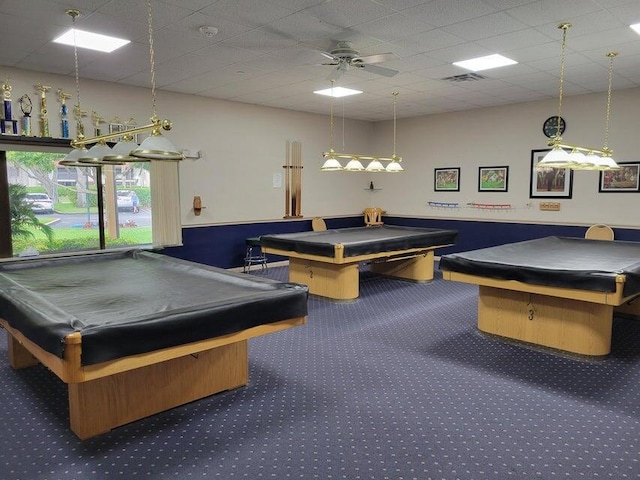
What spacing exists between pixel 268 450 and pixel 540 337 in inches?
108

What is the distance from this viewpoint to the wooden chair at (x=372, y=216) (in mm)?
9680

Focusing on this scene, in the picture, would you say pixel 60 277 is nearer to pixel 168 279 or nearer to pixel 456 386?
pixel 168 279

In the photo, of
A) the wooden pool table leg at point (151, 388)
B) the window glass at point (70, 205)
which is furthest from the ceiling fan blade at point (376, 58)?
the window glass at point (70, 205)

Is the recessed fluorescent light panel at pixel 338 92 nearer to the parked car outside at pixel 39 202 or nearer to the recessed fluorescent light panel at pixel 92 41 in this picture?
the recessed fluorescent light panel at pixel 92 41

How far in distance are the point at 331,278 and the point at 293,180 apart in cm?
323

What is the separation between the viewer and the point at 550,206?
7.49 metres

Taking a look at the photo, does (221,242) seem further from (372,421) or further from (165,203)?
(372,421)

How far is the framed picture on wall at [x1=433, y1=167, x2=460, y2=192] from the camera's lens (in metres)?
8.66

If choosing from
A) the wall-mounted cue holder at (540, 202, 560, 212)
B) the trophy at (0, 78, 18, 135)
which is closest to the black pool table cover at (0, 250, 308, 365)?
the trophy at (0, 78, 18, 135)

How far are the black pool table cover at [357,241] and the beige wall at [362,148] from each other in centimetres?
168

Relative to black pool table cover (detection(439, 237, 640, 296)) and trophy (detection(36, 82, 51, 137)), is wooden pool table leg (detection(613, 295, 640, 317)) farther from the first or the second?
trophy (detection(36, 82, 51, 137))

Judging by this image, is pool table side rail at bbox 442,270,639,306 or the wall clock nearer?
pool table side rail at bbox 442,270,639,306

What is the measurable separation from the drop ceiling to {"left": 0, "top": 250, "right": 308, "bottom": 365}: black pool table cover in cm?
207

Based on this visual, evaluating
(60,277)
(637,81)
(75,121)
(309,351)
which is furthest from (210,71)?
(637,81)
